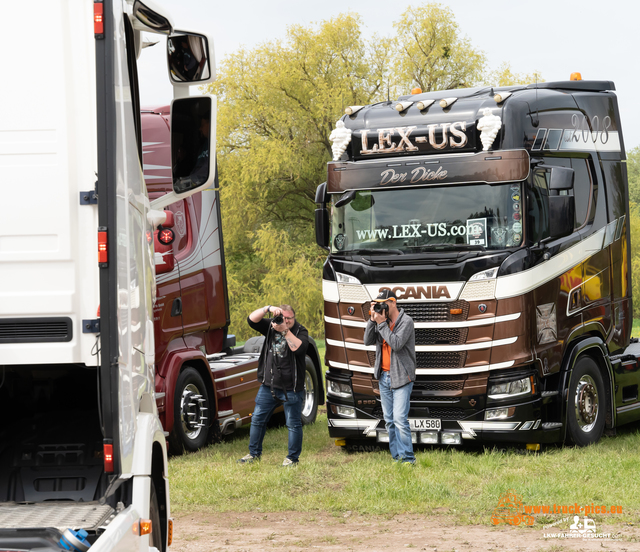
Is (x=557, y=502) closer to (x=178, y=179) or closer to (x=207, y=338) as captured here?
(x=178, y=179)

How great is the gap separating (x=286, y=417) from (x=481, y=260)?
110 inches

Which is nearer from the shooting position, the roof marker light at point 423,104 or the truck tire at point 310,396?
the roof marker light at point 423,104

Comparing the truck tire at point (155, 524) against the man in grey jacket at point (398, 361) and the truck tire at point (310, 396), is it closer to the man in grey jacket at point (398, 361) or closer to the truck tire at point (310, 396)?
the man in grey jacket at point (398, 361)

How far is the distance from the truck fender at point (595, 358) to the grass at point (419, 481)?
40 cm

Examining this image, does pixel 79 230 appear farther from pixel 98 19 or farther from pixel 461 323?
pixel 461 323

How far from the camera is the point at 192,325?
1088 cm

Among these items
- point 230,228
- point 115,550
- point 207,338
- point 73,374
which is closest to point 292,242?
point 230,228

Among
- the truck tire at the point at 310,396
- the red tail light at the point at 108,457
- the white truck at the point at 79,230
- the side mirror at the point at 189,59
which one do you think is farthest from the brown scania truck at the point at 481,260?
the red tail light at the point at 108,457

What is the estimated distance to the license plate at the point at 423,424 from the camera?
32.7 ft

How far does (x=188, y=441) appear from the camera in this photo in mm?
10492

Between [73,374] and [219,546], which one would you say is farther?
[219,546]

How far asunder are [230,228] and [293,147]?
404cm

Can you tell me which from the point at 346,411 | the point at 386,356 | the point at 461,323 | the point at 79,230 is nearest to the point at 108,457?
the point at 79,230

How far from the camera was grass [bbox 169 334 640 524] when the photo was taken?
7785mm
